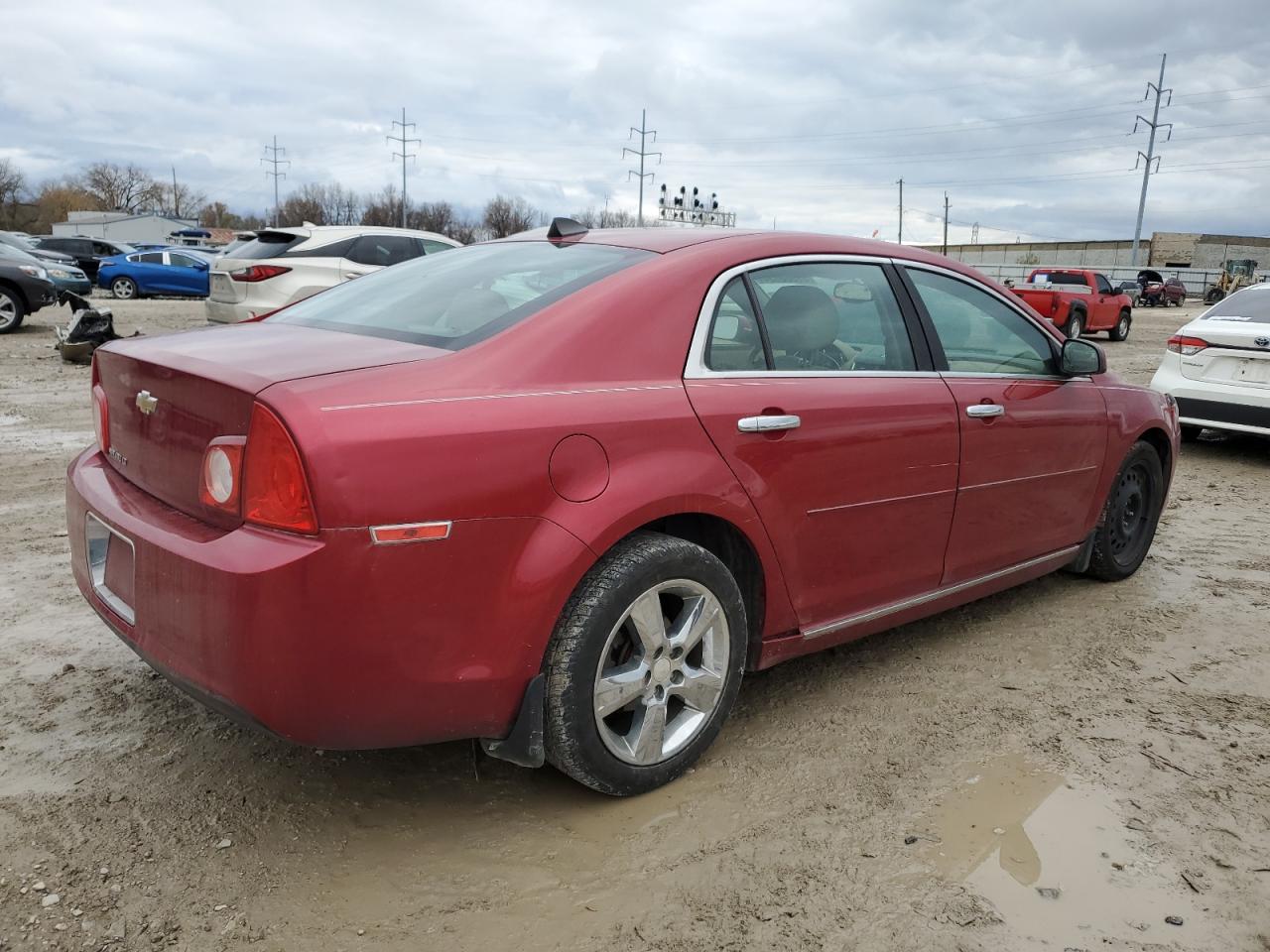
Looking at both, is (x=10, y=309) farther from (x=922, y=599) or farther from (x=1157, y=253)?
(x=1157, y=253)

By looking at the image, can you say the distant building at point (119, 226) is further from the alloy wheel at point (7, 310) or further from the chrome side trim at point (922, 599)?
the chrome side trim at point (922, 599)

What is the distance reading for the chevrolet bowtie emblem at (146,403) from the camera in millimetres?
2584

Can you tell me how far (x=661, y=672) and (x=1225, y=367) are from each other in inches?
282

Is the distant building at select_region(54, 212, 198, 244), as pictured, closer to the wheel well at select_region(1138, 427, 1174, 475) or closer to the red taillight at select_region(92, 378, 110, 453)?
the red taillight at select_region(92, 378, 110, 453)

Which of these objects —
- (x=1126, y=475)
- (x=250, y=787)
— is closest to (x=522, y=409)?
(x=250, y=787)

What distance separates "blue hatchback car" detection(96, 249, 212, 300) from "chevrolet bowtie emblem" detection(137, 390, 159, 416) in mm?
24389

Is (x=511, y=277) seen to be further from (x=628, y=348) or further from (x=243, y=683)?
(x=243, y=683)

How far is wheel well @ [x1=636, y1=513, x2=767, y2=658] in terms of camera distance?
111 inches

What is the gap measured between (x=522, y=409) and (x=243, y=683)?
2.89ft

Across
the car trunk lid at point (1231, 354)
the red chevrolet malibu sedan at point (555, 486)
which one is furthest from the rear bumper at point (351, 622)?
the car trunk lid at point (1231, 354)

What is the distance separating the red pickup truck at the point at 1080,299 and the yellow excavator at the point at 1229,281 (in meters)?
23.5

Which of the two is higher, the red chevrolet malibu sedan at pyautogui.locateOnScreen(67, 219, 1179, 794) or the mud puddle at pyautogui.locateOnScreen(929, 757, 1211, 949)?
the red chevrolet malibu sedan at pyautogui.locateOnScreen(67, 219, 1179, 794)

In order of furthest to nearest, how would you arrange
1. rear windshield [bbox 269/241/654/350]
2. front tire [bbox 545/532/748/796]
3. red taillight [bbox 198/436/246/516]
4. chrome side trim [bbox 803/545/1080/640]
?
chrome side trim [bbox 803/545/1080/640], rear windshield [bbox 269/241/654/350], front tire [bbox 545/532/748/796], red taillight [bbox 198/436/246/516]

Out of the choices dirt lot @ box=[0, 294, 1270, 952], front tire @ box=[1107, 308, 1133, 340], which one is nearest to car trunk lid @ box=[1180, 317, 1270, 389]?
dirt lot @ box=[0, 294, 1270, 952]
